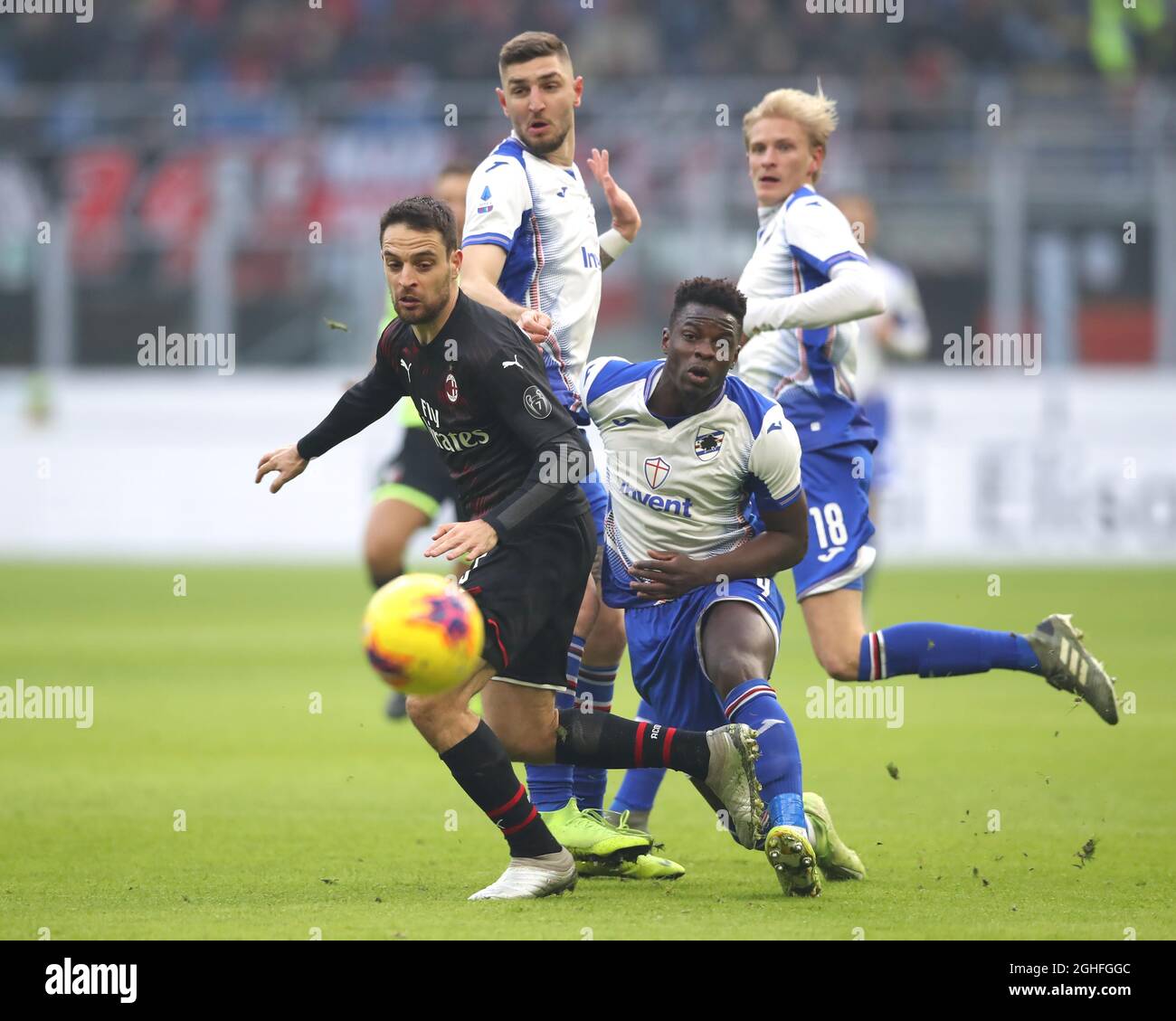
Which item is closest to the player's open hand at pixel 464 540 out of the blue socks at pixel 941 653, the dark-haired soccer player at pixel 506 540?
the dark-haired soccer player at pixel 506 540

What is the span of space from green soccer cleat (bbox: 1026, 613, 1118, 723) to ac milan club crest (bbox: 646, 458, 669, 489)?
4.95 feet

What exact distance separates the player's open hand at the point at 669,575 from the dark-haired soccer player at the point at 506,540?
240 millimetres

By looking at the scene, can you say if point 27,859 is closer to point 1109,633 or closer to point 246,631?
point 246,631

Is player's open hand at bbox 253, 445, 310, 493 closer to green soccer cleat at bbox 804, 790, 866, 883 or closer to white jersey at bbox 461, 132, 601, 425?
white jersey at bbox 461, 132, 601, 425

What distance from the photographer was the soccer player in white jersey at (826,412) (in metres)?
6.47

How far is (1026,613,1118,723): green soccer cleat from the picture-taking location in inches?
256

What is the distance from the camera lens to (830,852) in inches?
232

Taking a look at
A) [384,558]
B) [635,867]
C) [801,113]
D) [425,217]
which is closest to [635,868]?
[635,867]

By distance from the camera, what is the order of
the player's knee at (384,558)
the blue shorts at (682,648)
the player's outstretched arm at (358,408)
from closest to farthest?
the player's outstretched arm at (358,408), the blue shorts at (682,648), the player's knee at (384,558)

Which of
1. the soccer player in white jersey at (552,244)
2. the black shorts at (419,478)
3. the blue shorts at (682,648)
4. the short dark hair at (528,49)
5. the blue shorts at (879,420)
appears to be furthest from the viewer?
the blue shorts at (879,420)

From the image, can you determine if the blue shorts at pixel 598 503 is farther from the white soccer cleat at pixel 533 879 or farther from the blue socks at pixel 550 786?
the white soccer cleat at pixel 533 879

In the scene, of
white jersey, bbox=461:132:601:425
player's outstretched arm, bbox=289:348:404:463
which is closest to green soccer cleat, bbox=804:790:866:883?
white jersey, bbox=461:132:601:425

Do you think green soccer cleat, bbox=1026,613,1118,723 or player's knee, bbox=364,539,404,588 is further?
player's knee, bbox=364,539,404,588
